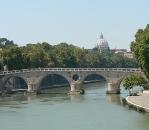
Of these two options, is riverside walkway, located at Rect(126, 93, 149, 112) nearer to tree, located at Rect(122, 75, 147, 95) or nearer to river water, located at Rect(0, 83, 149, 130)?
river water, located at Rect(0, 83, 149, 130)

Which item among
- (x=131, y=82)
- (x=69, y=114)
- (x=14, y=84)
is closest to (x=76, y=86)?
(x=131, y=82)

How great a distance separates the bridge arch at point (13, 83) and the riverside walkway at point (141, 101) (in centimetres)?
2381

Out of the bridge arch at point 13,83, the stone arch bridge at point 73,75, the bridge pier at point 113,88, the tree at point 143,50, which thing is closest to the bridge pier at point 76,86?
the stone arch bridge at point 73,75

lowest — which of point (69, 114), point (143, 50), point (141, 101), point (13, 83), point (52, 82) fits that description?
point (69, 114)

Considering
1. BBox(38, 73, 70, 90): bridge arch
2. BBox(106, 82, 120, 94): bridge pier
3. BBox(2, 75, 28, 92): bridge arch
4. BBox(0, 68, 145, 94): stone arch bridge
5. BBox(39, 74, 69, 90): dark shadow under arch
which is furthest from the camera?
BBox(38, 73, 70, 90): bridge arch

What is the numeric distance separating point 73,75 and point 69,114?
2676 cm

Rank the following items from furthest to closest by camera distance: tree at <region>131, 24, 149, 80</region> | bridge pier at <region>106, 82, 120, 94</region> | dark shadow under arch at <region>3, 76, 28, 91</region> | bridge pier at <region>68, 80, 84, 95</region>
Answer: dark shadow under arch at <region>3, 76, 28, 91</region> < bridge pier at <region>68, 80, 84, 95</region> < bridge pier at <region>106, 82, 120, 94</region> < tree at <region>131, 24, 149, 80</region>

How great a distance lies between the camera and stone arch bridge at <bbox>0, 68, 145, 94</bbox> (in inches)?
3068

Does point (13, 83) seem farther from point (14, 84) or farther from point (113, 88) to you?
point (113, 88)

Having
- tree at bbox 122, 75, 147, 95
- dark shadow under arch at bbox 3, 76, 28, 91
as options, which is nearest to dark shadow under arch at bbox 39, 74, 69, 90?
dark shadow under arch at bbox 3, 76, 28, 91

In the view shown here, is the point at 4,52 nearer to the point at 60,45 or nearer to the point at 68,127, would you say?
the point at 60,45

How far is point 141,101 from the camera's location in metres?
59.0

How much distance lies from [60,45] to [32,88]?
1555 inches

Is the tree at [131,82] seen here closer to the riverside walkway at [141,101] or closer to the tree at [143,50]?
the tree at [143,50]
